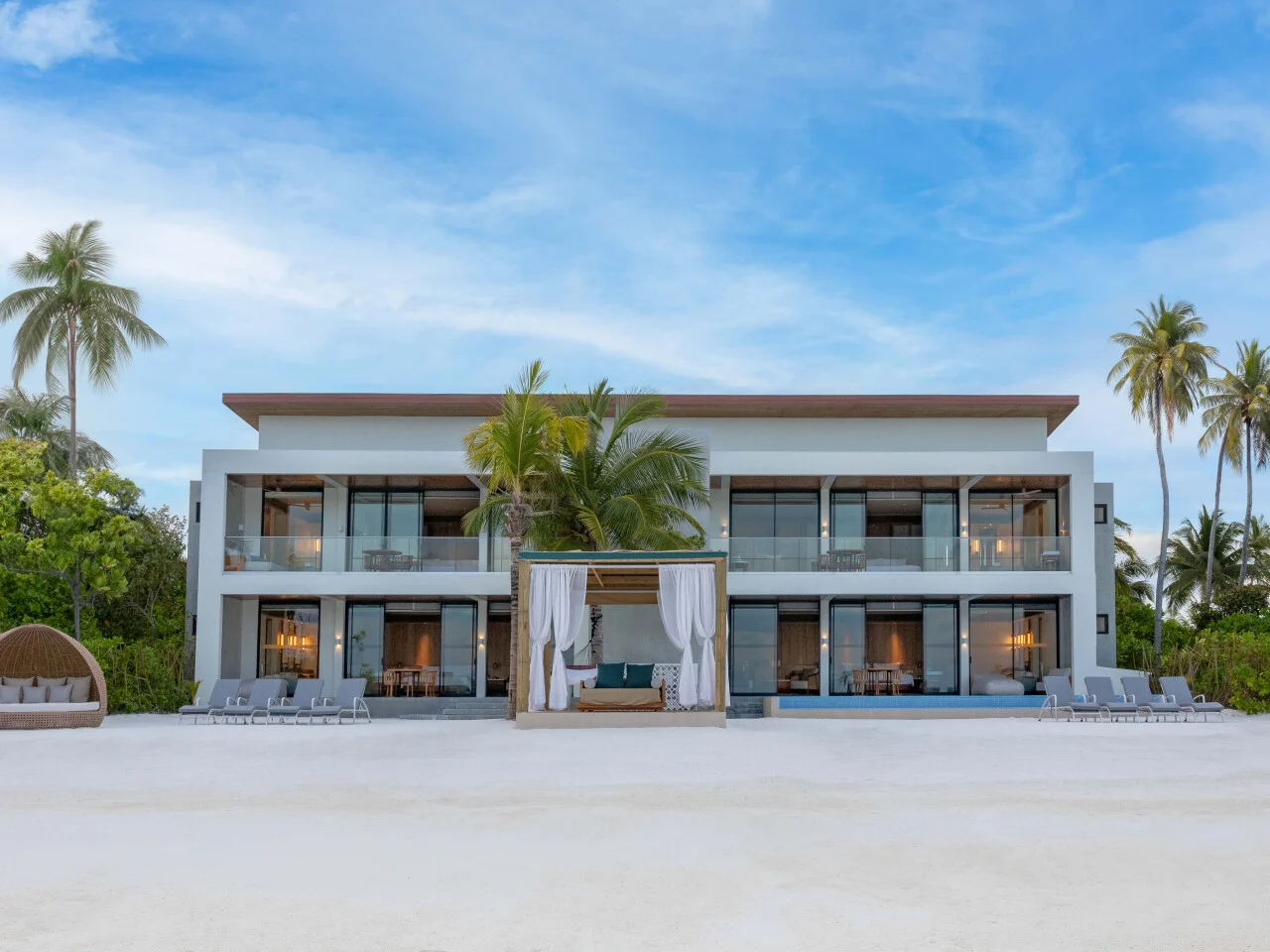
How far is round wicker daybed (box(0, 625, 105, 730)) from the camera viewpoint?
62.5 ft

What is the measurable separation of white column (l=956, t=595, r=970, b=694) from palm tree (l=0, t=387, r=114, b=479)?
23419mm

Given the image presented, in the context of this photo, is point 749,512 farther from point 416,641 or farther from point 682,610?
point 682,610

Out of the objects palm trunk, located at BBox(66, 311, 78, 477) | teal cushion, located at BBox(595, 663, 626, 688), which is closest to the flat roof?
palm trunk, located at BBox(66, 311, 78, 477)

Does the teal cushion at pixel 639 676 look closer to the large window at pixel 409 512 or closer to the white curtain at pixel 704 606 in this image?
the white curtain at pixel 704 606

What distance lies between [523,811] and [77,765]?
6.16 m

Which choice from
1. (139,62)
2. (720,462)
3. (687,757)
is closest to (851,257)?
(720,462)

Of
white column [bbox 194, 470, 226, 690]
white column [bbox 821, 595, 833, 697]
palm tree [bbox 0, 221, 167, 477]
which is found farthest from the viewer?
palm tree [bbox 0, 221, 167, 477]

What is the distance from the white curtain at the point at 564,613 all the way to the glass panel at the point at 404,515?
9046 mm

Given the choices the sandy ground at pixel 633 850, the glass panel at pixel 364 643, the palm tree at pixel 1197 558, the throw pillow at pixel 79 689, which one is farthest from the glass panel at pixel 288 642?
the palm tree at pixel 1197 558

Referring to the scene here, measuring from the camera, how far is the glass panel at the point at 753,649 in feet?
88.5

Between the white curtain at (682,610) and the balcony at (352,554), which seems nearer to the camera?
the white curtain at (682,610)

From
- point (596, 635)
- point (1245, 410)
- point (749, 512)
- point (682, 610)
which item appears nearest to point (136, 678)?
point (596, 635)

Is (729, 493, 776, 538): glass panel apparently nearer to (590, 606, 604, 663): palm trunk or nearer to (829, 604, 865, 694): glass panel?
(829, 604, 865, 694): glass panel

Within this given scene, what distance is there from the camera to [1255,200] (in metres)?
26.0
